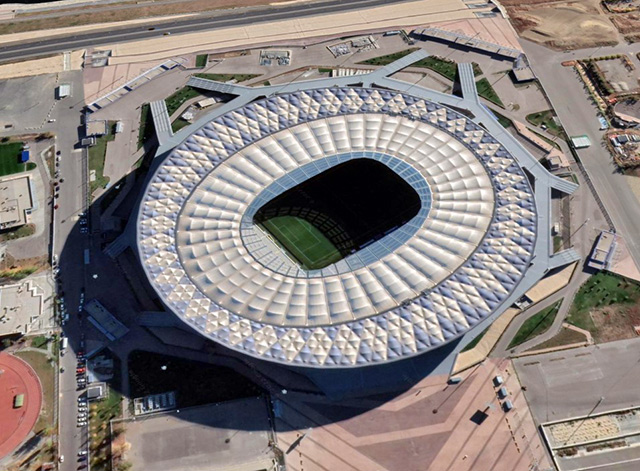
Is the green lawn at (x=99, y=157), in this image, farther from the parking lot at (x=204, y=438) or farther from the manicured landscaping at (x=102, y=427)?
the parking lot at (x=204, y=438)

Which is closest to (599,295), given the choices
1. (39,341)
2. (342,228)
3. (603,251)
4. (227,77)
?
(603,251)

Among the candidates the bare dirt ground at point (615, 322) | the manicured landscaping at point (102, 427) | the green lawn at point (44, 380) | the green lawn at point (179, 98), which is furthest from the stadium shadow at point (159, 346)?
the green lawn at point (179, 98)

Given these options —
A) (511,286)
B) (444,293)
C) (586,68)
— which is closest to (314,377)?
(444,293)

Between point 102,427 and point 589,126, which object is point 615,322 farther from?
point 102,427

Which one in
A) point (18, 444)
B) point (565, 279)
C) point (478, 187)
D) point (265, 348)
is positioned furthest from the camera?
point (565, 279)

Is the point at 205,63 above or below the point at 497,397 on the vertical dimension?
above

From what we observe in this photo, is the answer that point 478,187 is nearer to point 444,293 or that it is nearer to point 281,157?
point 444,293
